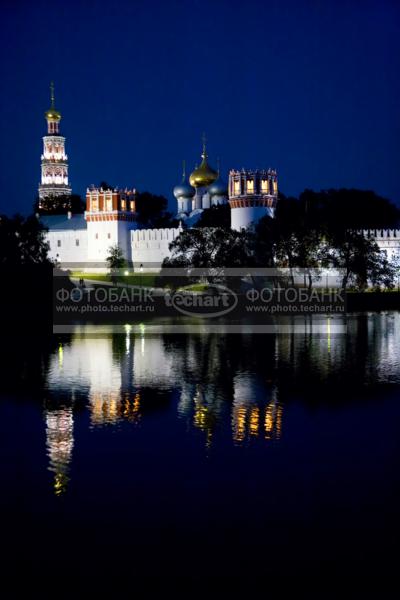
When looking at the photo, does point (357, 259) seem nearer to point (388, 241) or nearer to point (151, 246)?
point (388, 241)

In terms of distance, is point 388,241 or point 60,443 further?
point 388,241

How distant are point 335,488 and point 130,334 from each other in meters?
16.1

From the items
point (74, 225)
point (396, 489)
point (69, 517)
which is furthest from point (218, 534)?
point (74, 225)

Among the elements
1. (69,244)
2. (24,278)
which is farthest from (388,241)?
(69,244)

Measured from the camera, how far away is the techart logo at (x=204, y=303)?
3331 cm

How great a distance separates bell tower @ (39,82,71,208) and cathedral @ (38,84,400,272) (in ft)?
44.7

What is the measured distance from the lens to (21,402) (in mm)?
13742

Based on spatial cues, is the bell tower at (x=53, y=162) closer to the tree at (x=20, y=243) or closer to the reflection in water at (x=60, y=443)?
the tree at (x=20, y=243)

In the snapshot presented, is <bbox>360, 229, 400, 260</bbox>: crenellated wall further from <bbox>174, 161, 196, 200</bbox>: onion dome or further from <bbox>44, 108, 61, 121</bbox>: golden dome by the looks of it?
<bbox>44, 108, 61, 121</bbox>: golden dome

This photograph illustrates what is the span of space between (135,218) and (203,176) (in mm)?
5945

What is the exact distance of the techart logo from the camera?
33312 mm

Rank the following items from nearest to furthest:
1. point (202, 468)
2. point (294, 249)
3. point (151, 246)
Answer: point (202, 468) → point (294, 249) → point (151, 246)

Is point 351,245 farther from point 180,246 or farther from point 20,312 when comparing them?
point 20,312

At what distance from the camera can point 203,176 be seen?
61.6 metres
